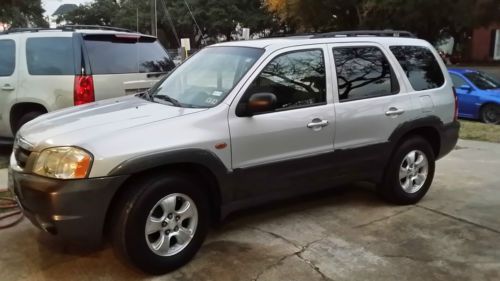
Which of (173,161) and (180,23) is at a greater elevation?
(180,23)

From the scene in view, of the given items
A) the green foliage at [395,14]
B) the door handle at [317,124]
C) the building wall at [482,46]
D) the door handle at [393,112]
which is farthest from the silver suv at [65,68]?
the building wall at [482,46]

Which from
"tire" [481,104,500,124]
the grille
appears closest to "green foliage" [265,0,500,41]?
"tire" [481,104,500,124]

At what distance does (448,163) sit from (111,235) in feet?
17.6

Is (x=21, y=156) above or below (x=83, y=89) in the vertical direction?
below

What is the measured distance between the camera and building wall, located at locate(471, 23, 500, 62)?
35812mm

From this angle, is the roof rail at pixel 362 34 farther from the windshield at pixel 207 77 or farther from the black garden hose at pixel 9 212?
the black garden hose at pixel 9 212

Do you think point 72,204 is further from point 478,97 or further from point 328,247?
point 478,97

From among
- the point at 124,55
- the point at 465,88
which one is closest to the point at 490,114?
the point at 465,88

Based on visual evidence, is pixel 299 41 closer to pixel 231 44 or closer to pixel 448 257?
pixel 231 44

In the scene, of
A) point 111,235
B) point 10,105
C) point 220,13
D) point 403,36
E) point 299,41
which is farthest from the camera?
point 220,13

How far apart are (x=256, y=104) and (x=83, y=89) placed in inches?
134

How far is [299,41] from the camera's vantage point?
4723 mm

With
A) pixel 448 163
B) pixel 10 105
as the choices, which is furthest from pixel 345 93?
pixel 10 105

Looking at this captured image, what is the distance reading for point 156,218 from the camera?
150 inches
